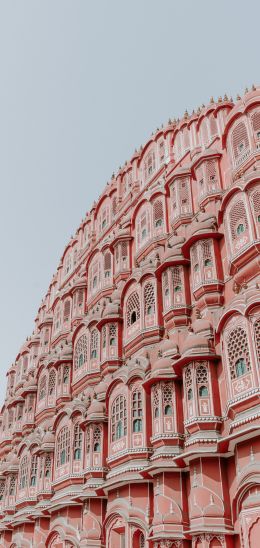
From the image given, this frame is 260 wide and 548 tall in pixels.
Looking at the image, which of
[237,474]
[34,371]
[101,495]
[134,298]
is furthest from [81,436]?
[34,371]

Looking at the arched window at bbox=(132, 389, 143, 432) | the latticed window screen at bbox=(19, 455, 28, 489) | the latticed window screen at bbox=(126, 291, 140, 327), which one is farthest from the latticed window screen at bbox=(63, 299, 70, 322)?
the arched window at bbox=(132, 389, 143, 432)

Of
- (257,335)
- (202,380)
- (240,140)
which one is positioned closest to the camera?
(257,335)

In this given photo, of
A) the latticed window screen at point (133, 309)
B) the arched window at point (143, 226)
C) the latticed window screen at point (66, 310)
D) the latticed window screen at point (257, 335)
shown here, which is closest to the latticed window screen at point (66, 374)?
the latticed window screen at point (66, 310)

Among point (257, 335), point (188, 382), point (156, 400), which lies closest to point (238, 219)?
point (257, 335)

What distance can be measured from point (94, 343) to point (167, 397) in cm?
825

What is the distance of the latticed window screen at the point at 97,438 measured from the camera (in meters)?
20.5

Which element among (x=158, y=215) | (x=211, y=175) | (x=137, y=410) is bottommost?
(x=137, y=410)

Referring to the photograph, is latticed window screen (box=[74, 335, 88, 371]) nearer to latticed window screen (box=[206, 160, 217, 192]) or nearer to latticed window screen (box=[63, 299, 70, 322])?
latticed window screen (box=[63, 299, 70, 322])

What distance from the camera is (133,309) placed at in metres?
22.3

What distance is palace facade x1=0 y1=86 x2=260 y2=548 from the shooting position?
14727 millimetres

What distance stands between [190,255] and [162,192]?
571cm

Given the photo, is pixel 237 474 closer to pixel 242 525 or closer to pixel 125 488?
pixel 242 525

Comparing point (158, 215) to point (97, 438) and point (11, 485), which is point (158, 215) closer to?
point (97, 438)

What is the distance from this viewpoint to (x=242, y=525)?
13508 millimetres
